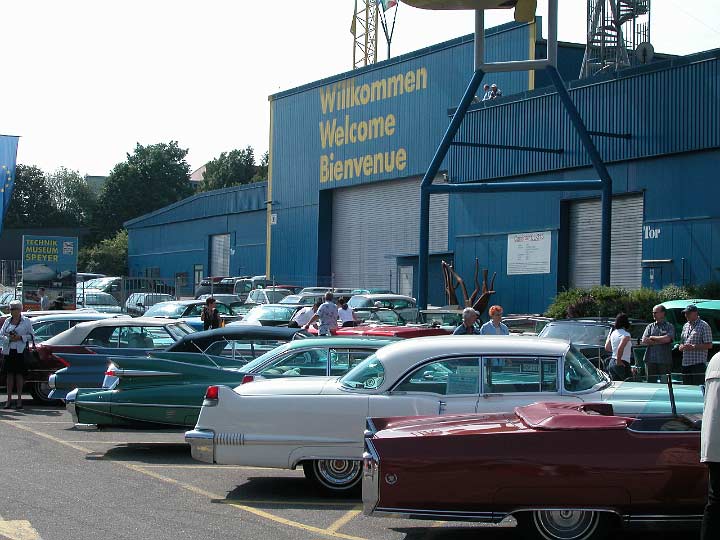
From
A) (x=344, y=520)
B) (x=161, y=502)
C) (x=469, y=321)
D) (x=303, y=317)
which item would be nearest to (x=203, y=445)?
(x=161, y=502)

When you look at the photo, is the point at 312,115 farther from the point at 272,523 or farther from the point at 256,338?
the point at 272,523

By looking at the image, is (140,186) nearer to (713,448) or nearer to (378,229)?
(378,229)

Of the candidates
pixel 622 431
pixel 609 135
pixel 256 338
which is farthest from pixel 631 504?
pixel 609 135

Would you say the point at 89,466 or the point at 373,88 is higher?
the point at 373,88

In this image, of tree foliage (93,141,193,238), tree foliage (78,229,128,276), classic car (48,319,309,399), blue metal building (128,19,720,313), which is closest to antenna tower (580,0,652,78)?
blue metal building (128,19,720,313)

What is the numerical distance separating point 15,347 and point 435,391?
9.36 meters

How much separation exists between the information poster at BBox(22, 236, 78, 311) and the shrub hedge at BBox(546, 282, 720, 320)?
52.3ft

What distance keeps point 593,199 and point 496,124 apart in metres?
4.53

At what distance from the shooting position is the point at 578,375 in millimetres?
8977

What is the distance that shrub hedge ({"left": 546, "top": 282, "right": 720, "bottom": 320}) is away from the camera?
75.3 ft

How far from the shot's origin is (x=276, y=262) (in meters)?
50.3

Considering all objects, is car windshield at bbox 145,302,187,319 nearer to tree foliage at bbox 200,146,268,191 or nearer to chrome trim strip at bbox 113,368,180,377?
chrome trim strip at bbox 113,368,180,377

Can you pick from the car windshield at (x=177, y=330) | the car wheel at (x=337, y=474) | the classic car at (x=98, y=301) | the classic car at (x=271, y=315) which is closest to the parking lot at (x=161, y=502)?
the car wheel at (x=337, y=474)

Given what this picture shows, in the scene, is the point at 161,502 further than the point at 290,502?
No
